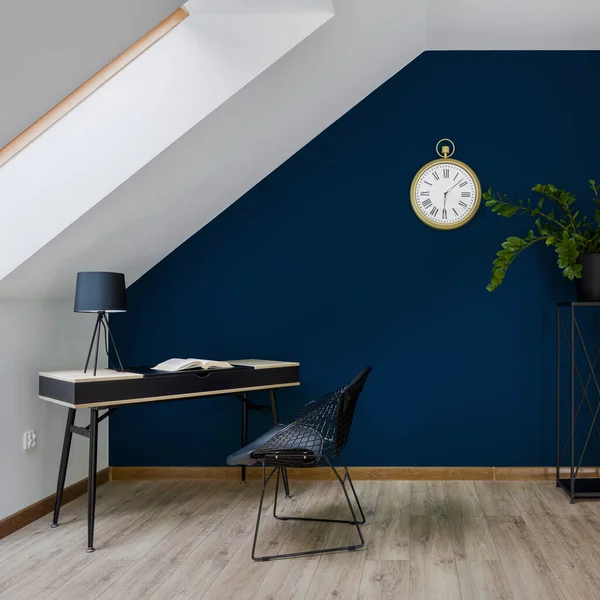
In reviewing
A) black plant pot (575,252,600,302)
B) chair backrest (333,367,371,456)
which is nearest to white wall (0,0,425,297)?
chair backrest (333,367,371,456)

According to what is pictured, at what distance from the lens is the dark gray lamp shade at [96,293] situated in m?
3.15

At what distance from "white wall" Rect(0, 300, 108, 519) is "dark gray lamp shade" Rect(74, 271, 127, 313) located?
0.39 meters

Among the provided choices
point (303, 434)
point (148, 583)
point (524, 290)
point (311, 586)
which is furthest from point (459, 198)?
point (148, 583)

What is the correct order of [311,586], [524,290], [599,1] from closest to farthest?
[311,586]
[599,1]
[524,290]

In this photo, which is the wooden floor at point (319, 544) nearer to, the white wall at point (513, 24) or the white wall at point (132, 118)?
the white wall at point (132, 118)

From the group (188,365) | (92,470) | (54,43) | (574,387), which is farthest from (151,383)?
(574,387)

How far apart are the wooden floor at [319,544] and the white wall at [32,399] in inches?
8.3

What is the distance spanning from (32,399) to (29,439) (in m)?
0.20

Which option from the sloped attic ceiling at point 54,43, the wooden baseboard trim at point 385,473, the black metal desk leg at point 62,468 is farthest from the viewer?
the wooden baseboard trim at point 385,473

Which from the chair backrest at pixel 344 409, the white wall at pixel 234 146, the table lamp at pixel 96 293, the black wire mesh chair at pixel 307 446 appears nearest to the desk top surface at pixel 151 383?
the table lamp at pixel 96 293

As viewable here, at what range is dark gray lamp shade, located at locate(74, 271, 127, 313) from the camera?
3.15 metres

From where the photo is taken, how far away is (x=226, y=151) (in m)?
3.55

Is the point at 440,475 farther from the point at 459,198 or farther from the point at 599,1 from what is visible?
the point at 599,1

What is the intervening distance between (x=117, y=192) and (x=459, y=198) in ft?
6.75
